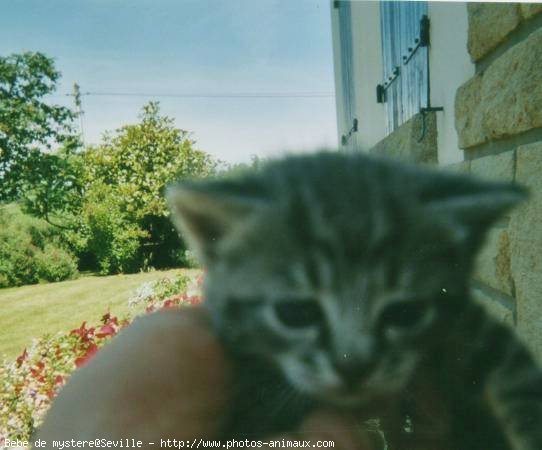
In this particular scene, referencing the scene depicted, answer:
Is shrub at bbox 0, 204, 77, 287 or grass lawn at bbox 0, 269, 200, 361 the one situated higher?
shrub at bbox 0, 204, 77, 287

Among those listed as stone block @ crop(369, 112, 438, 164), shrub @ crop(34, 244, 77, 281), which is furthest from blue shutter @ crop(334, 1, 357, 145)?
shrub @ crop(34, 244, 77, 281)

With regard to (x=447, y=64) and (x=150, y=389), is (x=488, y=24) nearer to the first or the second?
(x=447, y=64)

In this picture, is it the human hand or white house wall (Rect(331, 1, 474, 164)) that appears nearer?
the human hand

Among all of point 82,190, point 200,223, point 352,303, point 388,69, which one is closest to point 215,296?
point 200,223

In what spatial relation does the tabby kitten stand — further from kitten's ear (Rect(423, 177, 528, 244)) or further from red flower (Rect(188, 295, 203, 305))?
red flower (Rect(188, 295, 203, 305))

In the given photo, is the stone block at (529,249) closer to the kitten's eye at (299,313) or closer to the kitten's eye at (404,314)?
the kitten's eye at (404,314)

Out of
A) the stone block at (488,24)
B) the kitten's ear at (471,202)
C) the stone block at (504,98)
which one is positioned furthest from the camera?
the stone block at (488,24)

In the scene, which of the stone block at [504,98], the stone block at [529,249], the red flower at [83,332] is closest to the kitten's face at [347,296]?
the stone block at [529,249]
